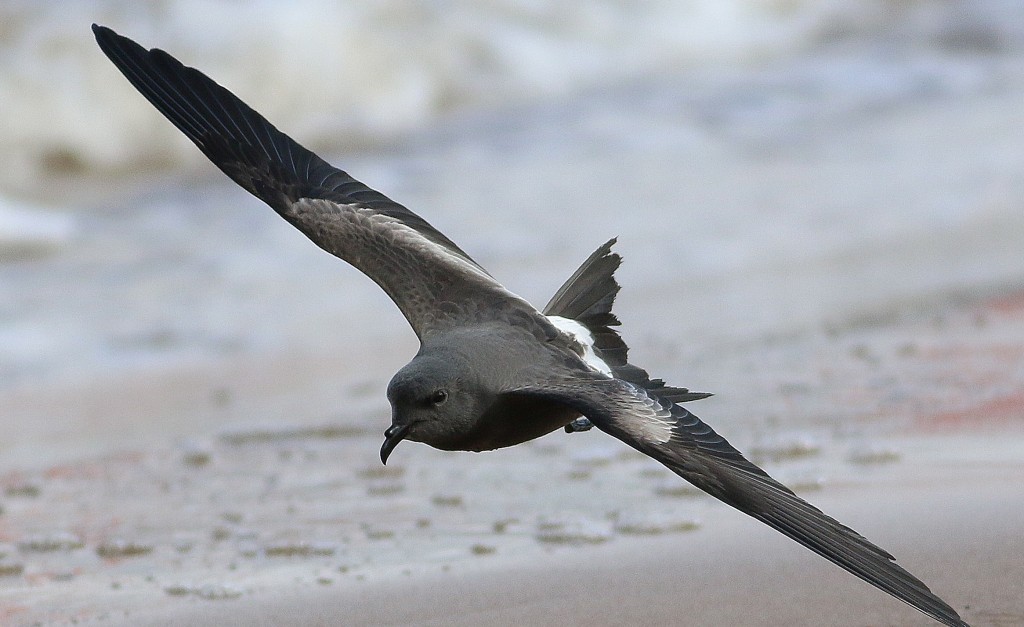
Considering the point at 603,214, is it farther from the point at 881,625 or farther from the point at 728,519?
the point at 881,625

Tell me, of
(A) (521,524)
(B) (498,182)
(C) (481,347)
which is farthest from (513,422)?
(B) (498,182)

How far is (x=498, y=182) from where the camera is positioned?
11.0 metres

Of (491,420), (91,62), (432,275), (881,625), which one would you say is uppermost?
(91,62)

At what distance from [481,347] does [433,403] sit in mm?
318

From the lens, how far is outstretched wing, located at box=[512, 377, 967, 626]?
10.8 ft

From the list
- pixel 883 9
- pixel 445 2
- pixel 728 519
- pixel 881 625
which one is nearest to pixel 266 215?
pixel 445 2

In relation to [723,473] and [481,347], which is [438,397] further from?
[723,473]

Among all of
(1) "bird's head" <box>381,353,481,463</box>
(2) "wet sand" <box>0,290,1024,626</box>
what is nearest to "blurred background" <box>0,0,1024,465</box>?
(2) "wet sand" <box>0,290,1024,626</box>

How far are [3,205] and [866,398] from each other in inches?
281

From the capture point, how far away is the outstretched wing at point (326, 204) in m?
4.78

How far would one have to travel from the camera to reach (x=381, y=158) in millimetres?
11992

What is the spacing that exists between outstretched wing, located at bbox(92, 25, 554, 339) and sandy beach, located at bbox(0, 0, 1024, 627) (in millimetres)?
759

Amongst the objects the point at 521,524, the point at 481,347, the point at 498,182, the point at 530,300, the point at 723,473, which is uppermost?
the point at 498,182

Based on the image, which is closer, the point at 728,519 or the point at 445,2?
the point at 728,519
